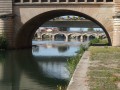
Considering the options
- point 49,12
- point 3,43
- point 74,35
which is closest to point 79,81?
point 3,43

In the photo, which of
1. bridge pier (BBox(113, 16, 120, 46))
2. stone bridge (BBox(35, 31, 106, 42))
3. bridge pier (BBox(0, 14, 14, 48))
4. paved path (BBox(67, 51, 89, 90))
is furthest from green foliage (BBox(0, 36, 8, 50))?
stone bridge (BBox(35, 31, 106, 42))

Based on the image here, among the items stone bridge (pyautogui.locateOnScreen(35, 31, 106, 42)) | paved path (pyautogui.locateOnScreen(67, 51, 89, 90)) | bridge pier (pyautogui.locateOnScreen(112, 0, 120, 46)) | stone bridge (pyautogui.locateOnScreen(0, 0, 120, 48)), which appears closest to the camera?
paved path (pyautogui.locateOnScreen(67, 51, 89, 90))

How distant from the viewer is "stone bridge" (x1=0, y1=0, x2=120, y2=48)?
42.4 metres

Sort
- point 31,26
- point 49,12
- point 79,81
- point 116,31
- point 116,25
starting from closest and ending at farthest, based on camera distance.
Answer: point 79,81, point 116,25, point 116,31, point 49,12, point 31,26

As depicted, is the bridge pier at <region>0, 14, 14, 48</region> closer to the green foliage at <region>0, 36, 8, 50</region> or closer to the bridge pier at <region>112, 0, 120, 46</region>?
the green foliage at <region>0, 36, 8, 50</region>

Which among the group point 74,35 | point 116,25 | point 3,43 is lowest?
point 74,35

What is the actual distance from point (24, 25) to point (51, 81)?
26.4m

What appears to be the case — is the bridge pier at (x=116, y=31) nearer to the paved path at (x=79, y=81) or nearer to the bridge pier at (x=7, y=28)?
the bridge pier at (x=7, y=28)

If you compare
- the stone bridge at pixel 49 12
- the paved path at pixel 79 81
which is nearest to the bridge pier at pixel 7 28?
the stone bridge at pixel 49 12

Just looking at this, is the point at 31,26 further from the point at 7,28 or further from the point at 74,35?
the point at 74,35

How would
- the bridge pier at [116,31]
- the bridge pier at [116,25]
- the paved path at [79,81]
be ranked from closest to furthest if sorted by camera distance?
the paved path at [79,81]
the bridge pier at [116,25]
the bridge pier at [116,31]

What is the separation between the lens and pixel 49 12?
45.0 m

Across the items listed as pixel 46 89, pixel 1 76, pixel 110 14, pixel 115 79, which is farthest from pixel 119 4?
pixel 115 79

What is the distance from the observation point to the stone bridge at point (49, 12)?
42.4 metres
